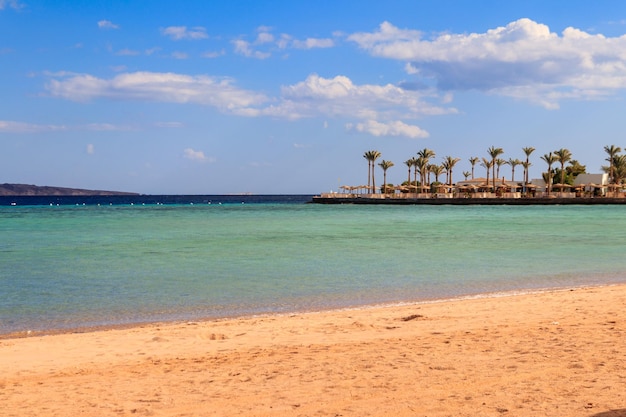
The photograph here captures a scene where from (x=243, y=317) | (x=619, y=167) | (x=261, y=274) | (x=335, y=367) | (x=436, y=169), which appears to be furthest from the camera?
(x=436, y=169)

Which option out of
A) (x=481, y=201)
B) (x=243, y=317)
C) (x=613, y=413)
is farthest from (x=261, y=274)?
(x=481, y=201)

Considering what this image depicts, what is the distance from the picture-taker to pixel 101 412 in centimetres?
607

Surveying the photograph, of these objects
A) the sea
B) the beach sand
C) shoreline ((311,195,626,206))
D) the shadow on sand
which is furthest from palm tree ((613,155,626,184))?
the shadow on sand

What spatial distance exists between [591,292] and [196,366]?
31.8 ft

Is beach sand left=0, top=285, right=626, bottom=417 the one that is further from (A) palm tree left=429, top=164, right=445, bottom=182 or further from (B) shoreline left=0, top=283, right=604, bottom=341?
(A) palm tree left=429, top=164, right=445, bottom=182

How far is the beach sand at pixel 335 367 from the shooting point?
20.1ft

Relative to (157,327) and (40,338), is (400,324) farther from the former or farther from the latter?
(40,338)

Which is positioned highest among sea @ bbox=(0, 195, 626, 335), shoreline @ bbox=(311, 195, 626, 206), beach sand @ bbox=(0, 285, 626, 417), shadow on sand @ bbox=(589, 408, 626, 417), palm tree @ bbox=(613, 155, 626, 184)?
palm tree @ bbox=(613, 155, 626, 184)

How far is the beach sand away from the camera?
6.12 m

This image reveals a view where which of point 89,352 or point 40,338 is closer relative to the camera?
point 89,352

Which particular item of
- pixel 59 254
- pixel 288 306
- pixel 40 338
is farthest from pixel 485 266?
pixel 59 254

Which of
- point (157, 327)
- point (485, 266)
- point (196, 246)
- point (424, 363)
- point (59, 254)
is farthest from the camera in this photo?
point (196, 246)

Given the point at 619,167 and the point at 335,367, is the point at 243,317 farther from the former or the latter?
the point at 619,167

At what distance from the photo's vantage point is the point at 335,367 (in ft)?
24.9
